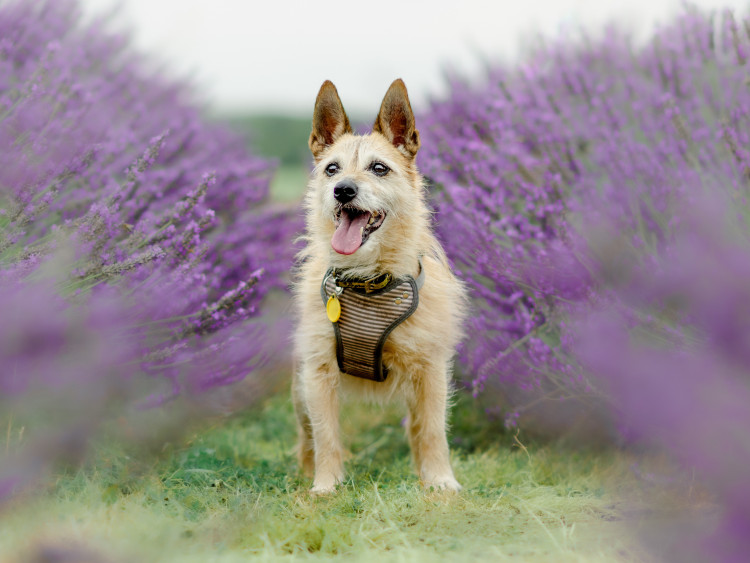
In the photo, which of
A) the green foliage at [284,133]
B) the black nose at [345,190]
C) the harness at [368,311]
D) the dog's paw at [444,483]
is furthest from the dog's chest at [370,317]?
the green foliage at [284,133]

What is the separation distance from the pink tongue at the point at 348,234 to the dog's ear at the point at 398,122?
1.36 ft

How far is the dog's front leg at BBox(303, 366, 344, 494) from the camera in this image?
10.0ft

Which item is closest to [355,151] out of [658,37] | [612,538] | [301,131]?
[612,538]

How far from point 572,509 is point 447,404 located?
2.75 feet

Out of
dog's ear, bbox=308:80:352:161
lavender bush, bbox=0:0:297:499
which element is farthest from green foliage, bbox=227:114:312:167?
dog's ear, bbox=308:80:352:161

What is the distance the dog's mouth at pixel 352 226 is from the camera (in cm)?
295

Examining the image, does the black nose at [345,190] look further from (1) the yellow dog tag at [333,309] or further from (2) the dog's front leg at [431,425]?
(2) the dog's front leg at [431,425]

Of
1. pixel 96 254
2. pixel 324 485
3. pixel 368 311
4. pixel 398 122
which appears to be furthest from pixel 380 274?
pixel 96 254

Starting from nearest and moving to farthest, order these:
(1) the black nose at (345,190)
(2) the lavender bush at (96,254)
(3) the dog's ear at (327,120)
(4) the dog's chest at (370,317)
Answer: (2) the lavender bush at (96,254) → (1) the black nose at (345,190) → (4) the dog's chest at (370,317) → (3) the dog's ear at (327,120)

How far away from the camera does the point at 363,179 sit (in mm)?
2934

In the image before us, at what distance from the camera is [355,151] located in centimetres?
308

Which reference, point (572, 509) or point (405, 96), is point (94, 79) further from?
point (572, 509)

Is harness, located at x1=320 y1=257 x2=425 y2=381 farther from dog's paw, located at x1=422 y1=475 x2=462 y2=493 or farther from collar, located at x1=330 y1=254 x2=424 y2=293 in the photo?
dog's paw, located at x1=422 y1=475 x2=462 y2=493

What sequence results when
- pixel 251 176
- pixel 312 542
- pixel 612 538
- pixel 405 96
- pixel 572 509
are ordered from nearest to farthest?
pixel 612 538
pixel 312 542
pixel 572 509
pixel 405 96
pixel 251 176
